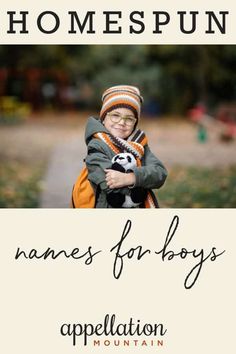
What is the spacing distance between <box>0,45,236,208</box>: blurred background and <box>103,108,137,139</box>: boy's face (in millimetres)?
2622

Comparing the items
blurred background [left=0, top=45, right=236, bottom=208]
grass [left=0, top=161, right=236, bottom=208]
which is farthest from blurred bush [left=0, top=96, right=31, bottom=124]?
grass [left=0, top=161, right=236, bottom=208]

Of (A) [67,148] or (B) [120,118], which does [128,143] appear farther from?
(A) [67,148]

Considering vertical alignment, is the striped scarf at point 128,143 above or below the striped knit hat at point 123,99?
below

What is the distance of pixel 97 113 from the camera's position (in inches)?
755

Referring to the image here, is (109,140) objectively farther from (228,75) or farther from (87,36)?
(228,75)

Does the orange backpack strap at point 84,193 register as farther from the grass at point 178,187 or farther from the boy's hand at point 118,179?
the grass at point 178,187

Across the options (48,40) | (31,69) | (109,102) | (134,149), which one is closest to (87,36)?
(48,40)

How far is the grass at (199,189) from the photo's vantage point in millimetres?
5781

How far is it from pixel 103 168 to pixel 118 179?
0.33 feet

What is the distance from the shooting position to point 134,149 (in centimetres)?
285

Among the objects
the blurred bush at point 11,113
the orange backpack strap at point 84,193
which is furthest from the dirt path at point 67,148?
the orange backpack strap at point 84,193

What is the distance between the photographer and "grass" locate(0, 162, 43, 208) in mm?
5836

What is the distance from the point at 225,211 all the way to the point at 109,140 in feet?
2.83

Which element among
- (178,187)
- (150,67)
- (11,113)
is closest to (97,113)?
(150,67)
